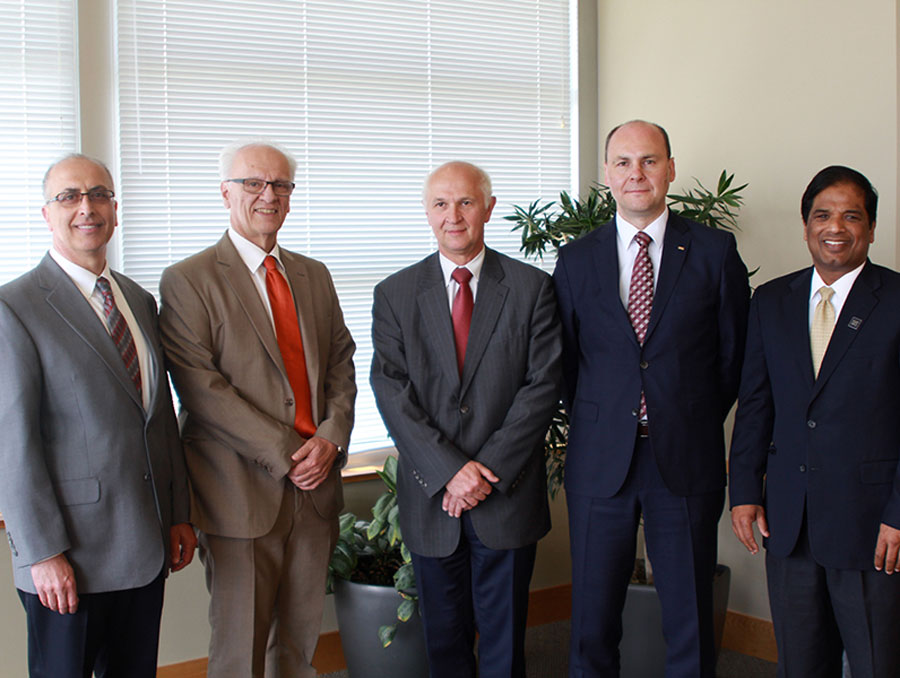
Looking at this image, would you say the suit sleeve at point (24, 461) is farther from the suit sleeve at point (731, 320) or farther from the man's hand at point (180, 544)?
the suit sleeve at point (731, 320)

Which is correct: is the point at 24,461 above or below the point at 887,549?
above

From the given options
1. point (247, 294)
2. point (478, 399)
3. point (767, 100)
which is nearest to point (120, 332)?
point (247, 294)

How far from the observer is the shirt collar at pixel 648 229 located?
2594mm

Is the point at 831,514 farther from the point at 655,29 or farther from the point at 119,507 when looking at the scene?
the point at 655,29

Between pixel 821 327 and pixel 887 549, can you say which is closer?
pixel 887 549

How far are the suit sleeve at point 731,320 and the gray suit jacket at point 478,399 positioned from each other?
50cm

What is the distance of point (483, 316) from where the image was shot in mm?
2562

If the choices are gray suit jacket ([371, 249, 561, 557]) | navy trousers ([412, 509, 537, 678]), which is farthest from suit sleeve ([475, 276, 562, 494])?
navy trousers ([412, 509, 537, 678])

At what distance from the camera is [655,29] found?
3.98m

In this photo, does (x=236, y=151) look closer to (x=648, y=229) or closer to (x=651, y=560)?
(x=648, y=229)

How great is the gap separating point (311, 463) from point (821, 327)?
1.48m

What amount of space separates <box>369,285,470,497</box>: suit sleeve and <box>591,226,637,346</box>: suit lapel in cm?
61

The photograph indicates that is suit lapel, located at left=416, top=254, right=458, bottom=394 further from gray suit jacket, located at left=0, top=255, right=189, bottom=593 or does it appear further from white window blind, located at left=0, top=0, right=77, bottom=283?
white window blind, located at left=0, top=0, right=77, bottom=283

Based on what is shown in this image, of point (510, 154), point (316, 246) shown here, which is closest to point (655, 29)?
point (510, 154)
